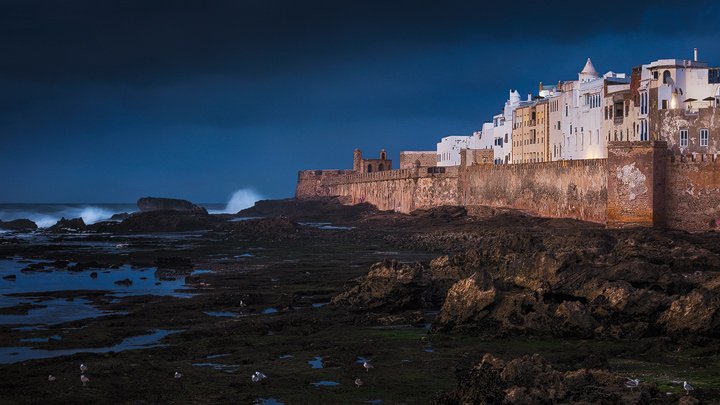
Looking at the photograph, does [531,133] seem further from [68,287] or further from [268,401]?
[268,401]

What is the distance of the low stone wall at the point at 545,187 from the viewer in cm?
5684

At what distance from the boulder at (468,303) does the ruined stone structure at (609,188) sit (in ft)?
92.8

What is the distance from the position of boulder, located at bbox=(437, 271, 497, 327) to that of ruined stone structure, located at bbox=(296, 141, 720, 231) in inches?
1113

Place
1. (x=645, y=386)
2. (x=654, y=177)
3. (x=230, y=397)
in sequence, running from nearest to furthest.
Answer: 1. (x=645, y=386)
2. (x=230, y=397)
3. (x=654, y=177)

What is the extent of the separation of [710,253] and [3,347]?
2634 centimetres

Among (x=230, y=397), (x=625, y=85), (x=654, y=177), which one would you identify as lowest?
(x=230, y=397)

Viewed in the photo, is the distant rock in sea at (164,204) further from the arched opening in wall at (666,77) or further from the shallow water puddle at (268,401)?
the shallow water puddle at (268,401)

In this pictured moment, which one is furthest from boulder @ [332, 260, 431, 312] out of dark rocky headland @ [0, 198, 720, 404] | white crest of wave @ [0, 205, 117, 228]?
white crest of wave @ [0, 205, 117, 228]

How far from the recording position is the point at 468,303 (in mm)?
24375

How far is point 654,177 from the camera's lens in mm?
50875

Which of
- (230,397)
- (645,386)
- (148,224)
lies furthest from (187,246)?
(645,386)

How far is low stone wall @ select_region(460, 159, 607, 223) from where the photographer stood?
5684 centimetres

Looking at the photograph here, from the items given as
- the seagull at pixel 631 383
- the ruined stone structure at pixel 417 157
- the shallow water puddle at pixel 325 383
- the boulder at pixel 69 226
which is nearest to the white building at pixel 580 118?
the ruined stone structure at pixel 417 157

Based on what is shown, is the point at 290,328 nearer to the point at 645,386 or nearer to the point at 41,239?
the point at 645,386
